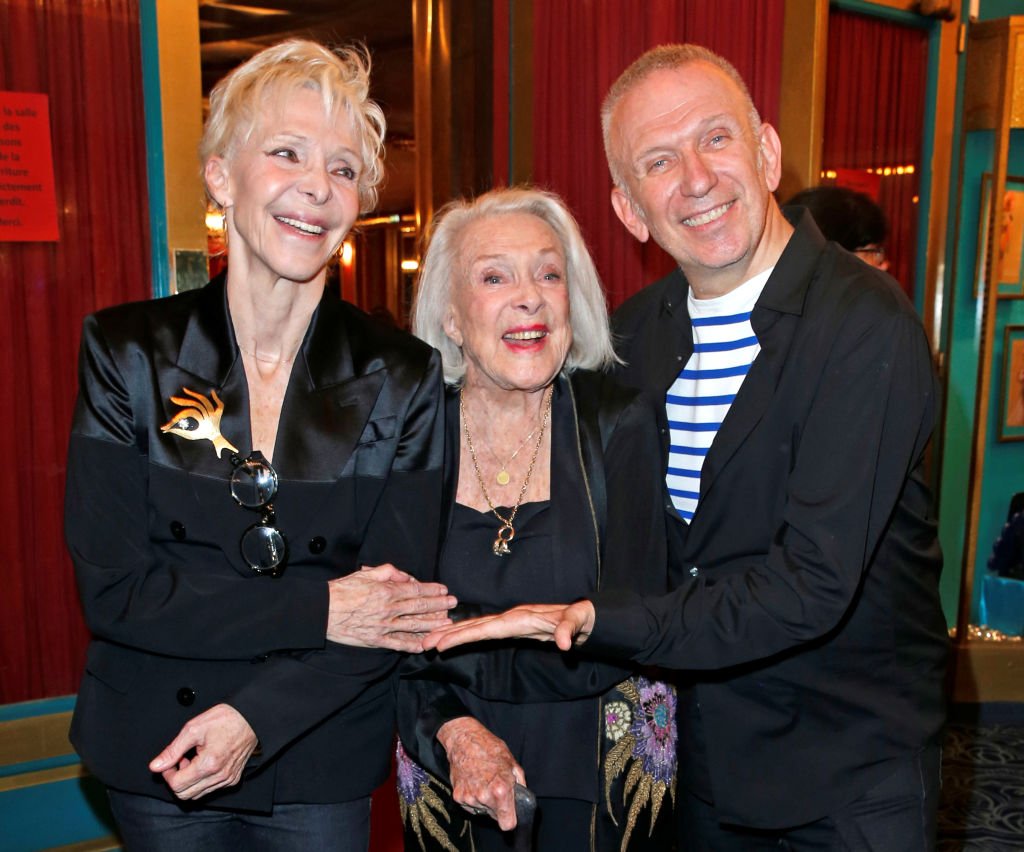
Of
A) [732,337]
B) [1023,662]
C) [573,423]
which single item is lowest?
[1023,662]

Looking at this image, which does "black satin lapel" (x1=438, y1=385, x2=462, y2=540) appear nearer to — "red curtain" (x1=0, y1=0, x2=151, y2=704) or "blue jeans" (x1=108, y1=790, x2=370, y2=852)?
"blue jeans" (x1=108, y1=790, x2=370, y2=852)

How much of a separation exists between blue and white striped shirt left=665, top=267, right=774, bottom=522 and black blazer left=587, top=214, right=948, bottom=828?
0.07 m

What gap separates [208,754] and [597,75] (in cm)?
295

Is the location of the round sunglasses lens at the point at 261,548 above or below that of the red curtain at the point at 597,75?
below

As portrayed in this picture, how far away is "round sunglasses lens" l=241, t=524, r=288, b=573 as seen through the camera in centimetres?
160

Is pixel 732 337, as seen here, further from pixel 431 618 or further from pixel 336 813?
pixel 336 813

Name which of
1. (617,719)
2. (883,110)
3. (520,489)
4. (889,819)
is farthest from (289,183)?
(883,110)

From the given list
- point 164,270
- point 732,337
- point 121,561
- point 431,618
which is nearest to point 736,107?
point 732,337

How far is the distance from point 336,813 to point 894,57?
4.39 metres

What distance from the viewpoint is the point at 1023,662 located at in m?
4.68

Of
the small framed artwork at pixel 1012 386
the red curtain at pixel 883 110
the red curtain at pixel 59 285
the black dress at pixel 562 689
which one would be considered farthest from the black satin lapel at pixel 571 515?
the small framed artwork at pixel 1012 386

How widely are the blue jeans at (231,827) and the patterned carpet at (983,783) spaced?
8.66 ft

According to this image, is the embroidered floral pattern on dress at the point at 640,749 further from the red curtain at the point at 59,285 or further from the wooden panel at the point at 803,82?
the wooden panel at the point at 803,82

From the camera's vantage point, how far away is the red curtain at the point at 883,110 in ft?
14.9
